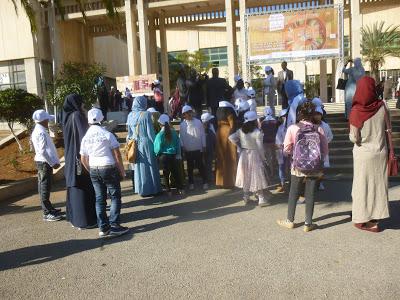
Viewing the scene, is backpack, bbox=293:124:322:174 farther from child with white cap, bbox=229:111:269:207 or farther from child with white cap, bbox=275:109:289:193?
child with white cap, bbox=275:109:289:193

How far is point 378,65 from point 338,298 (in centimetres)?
3502

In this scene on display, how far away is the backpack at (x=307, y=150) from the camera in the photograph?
5.17 meters

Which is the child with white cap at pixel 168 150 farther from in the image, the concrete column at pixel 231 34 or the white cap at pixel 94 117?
the concrete column at pixel 231 34

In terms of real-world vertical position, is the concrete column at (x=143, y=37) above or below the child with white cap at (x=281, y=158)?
above

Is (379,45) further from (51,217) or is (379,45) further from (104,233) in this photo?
(104,233)

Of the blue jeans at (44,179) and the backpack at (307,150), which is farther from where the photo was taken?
the blue jeans at (44,179)

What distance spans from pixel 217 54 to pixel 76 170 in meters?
36.7

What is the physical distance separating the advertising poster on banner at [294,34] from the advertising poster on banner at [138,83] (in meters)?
3.98

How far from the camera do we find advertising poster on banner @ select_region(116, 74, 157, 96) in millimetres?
15328

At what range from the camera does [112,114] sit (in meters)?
14.8

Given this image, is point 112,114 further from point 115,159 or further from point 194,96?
point 115,159

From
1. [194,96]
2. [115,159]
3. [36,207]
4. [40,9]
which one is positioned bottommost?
[36,207]

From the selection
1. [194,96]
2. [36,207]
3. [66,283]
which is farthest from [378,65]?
[66,283]

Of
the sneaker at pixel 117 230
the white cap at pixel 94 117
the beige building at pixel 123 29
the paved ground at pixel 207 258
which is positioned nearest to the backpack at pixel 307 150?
the paved ground at pixel 207 258
